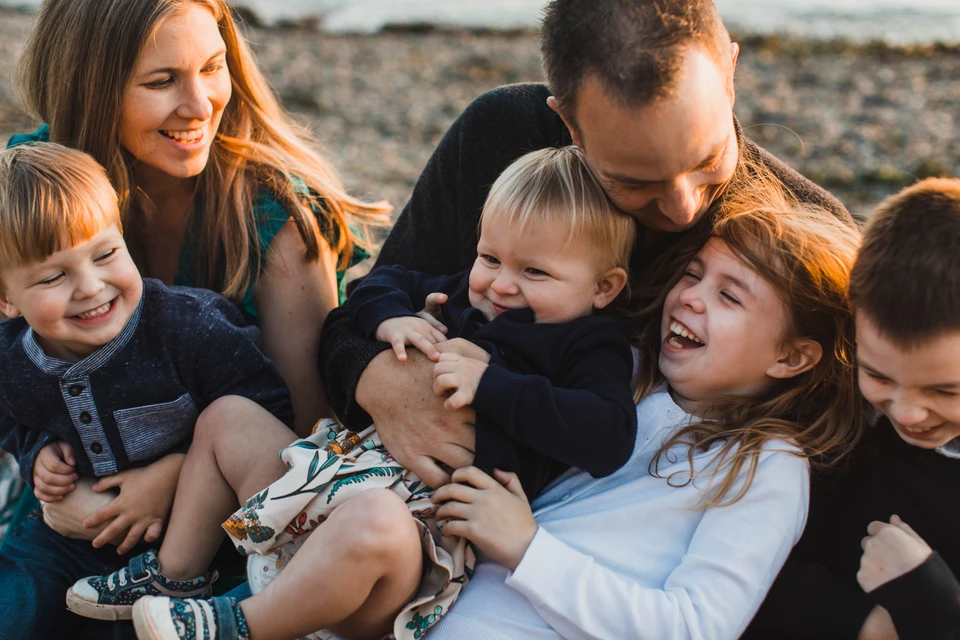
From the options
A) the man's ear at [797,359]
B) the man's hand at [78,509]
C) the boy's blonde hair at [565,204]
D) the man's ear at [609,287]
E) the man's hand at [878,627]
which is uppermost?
the boy's blonde hair at [565,204]

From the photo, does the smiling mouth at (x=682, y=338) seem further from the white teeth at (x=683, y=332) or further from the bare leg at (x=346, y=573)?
the bare leg at (x=346, y=573)

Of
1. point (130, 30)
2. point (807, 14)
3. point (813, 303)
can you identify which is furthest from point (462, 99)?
point (813, 303)

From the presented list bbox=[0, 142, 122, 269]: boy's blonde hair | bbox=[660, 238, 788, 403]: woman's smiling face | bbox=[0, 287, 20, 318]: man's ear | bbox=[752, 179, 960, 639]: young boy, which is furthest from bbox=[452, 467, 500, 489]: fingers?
bbox=[0, 287, 20, 318]: man's ear

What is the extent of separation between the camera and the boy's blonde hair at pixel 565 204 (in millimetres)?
2188

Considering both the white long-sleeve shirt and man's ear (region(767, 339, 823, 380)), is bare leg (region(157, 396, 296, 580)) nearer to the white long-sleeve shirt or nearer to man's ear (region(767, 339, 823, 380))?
the white long-sleeve shirt

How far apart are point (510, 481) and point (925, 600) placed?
0.86m

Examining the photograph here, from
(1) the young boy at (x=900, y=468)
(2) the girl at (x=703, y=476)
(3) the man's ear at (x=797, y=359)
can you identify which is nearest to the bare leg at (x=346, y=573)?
(2) the girl at (x=703, y=476)

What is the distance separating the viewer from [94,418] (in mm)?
2357

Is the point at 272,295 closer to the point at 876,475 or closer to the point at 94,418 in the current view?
the point at 94,418

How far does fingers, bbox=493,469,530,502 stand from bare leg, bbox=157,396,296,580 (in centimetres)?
54

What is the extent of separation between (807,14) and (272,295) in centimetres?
967

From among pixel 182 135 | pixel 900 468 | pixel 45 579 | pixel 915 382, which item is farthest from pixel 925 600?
pixel 182 135

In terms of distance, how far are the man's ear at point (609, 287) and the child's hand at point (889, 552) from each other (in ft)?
2.53

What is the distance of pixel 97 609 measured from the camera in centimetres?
225
